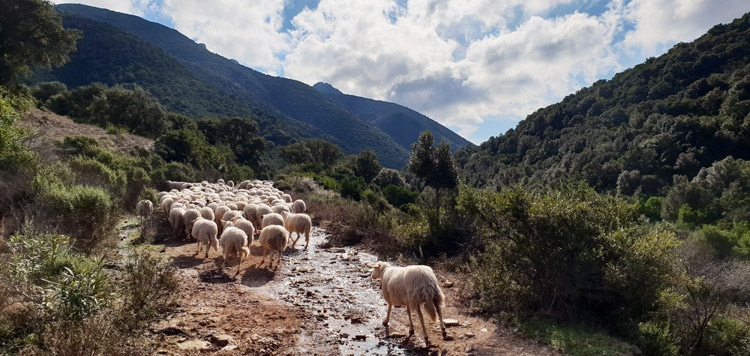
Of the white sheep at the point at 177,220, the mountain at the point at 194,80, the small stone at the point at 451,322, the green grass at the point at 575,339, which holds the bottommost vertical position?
the white sheep at the point at 177,220

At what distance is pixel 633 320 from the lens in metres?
6.89

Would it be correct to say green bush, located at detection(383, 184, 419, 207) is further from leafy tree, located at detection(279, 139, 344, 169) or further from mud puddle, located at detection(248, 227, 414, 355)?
mud puddle, located at detection(248, 227, 414, 355)

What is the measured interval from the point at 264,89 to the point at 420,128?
83483 millimetres

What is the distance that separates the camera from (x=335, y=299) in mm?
7895

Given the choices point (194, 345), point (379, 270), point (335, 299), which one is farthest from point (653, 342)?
point (194, 345)

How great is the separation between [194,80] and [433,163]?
10208 cm

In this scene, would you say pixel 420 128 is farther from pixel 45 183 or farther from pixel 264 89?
pixel 45 183

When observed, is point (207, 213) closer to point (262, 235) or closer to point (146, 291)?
point (262, 235)

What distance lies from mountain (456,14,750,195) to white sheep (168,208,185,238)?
25080mm

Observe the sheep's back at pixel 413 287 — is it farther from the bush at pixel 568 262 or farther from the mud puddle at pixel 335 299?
the bush at pixel 568 262

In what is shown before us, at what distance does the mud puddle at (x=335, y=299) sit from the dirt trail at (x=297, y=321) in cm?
2

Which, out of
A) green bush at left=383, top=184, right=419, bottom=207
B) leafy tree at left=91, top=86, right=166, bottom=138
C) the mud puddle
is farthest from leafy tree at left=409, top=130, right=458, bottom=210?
leafy tree at left=91, top=86, right=166, bottom=138

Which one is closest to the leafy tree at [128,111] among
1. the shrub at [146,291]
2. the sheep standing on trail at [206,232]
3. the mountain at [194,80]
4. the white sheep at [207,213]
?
the white sheep at [207,213]

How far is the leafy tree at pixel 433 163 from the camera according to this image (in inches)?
1088
